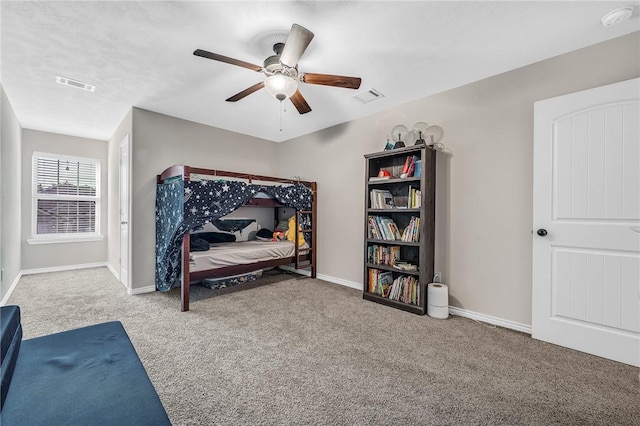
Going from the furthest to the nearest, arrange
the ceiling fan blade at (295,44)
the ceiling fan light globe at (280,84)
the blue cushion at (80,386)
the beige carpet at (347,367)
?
the ceiling fan light globe at (280,84) < the ceiling fan blade at (295,44) < the beige carpet at (347,367) < the blue cushion at (80,386)

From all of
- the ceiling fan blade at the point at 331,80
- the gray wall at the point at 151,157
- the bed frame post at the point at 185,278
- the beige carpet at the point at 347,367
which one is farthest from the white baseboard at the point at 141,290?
the ceiling fan blade at the point at 331,80

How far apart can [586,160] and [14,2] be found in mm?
4146

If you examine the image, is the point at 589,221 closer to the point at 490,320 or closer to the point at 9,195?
the point at 490,320

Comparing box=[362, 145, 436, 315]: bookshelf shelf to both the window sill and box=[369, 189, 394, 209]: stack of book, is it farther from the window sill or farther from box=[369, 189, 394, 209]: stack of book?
the window sill

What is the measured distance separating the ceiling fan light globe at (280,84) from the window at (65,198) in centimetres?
464

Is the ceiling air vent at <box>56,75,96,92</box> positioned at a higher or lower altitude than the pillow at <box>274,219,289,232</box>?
higher

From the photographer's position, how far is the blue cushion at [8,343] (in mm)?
920

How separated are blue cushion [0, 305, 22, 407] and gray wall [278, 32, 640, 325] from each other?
313 centimetres

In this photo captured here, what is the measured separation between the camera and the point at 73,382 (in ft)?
3.22

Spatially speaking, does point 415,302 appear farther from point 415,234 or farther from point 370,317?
point 415,234

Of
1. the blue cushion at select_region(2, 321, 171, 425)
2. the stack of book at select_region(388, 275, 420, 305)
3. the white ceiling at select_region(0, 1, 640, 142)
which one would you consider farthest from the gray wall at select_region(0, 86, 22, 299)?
the stack of book at select_region(388, 275, 420, 305)

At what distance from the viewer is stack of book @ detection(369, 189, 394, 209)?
10.7 feet

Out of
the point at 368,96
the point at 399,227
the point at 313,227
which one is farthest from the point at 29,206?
the point at 399,227

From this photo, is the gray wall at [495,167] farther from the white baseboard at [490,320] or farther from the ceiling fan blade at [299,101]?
the ceiling fan blade at [299,101]
